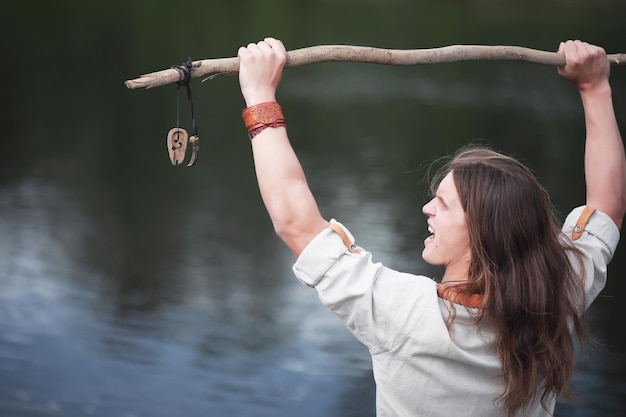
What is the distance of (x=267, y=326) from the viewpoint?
582cm

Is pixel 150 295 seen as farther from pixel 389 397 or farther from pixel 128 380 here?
pixel 389 397

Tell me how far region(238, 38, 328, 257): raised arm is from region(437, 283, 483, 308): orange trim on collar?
0.23 m

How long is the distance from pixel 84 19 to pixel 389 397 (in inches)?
782

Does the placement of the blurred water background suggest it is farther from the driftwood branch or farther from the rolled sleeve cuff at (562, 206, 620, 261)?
the driftwood branch

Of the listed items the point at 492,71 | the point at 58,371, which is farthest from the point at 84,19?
the point at 58,371

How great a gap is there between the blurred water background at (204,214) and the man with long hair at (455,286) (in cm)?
34

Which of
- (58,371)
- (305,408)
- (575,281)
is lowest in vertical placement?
(305,408)

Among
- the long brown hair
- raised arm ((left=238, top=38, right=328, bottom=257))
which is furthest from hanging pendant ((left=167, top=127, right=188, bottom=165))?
the long brown hair

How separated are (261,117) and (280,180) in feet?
0.43

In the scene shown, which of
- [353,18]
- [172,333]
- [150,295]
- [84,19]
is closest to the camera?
[172,333]

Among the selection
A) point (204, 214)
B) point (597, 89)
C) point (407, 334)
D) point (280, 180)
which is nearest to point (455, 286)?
point (407, 334)

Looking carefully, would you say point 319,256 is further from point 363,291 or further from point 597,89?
point 597,89

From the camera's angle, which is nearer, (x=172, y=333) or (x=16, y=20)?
(x=172, y=333)

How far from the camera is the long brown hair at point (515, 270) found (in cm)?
163
